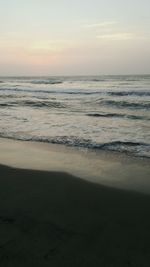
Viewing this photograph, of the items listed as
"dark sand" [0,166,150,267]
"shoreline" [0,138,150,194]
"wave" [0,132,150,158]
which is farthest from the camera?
"wave" [0,132,150,158]

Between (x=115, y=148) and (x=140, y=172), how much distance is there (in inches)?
71.1

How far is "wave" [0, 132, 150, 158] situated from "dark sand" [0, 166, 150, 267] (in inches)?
91.7

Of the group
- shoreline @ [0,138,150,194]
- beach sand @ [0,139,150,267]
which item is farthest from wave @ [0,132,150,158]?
beach sand @ [0,139,150,267]

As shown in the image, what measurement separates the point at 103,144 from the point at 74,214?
3.99 metres

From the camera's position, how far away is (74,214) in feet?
12.7

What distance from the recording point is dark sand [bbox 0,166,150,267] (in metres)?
2.98

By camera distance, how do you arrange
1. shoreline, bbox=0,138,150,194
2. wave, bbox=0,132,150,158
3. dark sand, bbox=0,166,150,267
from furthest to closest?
wave, bbox=0,132,150,158 → shoreline, bbox=0,138,150,194 → dark sand, bbox=0,166,150,267

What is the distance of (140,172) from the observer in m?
5.67

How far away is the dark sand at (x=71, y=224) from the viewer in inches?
117

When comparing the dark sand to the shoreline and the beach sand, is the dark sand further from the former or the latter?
the shoreline

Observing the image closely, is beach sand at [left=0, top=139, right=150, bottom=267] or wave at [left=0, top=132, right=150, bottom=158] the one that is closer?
beach sand at [left=0, top=139, right=150, bottom=267]

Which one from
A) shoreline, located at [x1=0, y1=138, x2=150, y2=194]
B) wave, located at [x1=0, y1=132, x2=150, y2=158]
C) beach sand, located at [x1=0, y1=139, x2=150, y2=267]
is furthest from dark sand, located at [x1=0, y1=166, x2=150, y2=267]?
wave, located at [x1=0, y1=132, x2=150, y2=158]

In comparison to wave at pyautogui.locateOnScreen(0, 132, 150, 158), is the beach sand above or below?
above

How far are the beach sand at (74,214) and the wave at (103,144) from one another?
77cm
